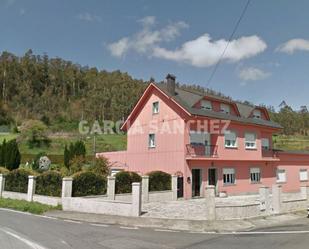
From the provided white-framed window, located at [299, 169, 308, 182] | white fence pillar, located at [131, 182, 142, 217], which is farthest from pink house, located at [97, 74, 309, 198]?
white fence pillar, located at [131, 182, 142, 217]

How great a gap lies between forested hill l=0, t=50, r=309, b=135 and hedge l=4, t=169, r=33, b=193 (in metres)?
45.5

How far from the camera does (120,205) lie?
51.0 feet

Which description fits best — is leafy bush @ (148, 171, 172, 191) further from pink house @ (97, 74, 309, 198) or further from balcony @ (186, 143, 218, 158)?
balcony @ (186, 143, 218, 158)

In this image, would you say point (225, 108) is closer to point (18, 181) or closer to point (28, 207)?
point (18, 181)

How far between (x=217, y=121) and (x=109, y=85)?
57759mm

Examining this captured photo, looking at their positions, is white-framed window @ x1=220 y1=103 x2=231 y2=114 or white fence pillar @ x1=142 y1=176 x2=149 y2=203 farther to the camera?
white-framed window @ x1=220 y1=103 x2=231 y2=114

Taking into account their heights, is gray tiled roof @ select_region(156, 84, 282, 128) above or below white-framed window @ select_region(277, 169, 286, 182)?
above

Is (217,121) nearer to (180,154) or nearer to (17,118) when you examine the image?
(180,154)

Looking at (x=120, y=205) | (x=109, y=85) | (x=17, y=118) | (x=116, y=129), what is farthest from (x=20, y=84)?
(x=120, y=205)

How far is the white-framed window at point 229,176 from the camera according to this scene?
1088 inches

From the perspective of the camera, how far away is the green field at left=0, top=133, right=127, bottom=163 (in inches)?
1855

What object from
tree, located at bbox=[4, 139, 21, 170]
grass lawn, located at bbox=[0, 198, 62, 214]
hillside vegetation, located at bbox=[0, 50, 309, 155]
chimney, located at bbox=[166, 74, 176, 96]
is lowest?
grass lawn, located at bbox=[0, 198, 62, 214]

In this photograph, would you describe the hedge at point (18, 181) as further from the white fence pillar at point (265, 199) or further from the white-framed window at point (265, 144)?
the white-framed window at point (265, 144)

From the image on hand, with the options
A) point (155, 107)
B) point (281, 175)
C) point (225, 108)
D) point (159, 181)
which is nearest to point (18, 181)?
point (159, 181)
